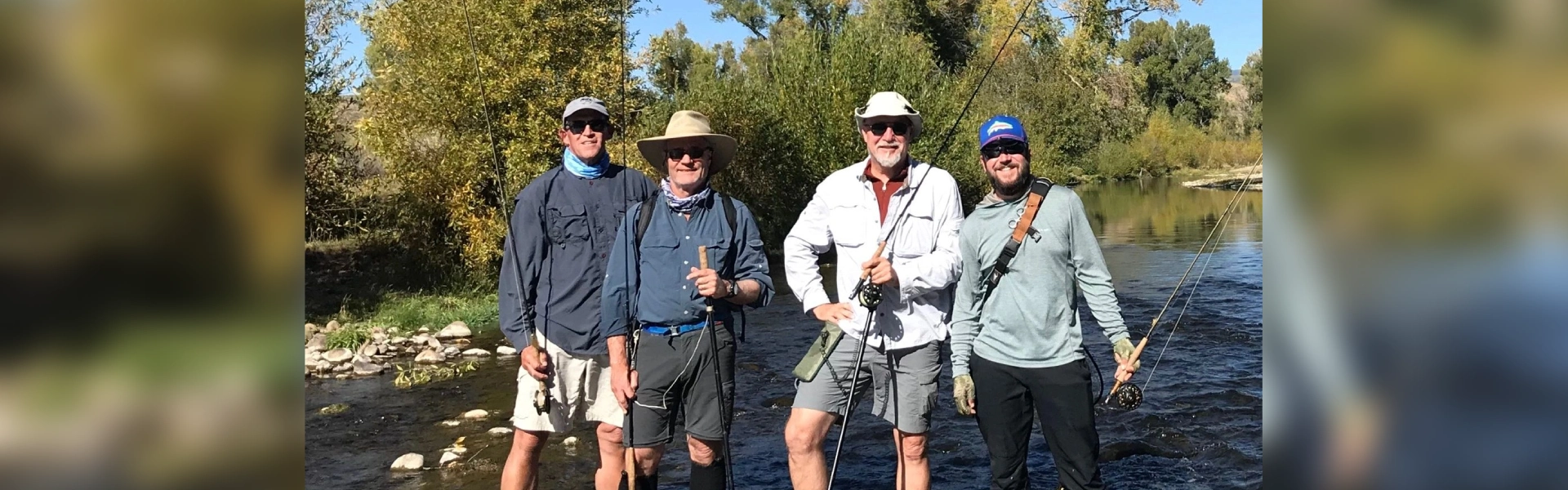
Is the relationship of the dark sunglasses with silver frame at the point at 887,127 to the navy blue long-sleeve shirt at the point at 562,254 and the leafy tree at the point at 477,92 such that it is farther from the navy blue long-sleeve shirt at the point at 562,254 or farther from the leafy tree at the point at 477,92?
the leafy tree at the point at 477,92

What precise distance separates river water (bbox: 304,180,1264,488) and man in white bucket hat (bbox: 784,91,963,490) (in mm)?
3339

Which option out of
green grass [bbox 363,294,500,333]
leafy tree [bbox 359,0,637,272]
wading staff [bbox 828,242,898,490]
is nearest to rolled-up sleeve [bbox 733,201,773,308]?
wading staff [bbox 828,242,898,490]

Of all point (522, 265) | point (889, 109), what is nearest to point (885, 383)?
point (889, 109)

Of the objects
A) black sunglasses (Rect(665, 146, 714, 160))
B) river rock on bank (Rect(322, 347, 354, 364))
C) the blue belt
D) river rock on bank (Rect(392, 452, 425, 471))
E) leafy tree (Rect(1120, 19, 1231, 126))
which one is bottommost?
→ river rock on bank (Rect(392, 452, 425, 471))

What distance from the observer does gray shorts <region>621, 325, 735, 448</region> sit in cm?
464

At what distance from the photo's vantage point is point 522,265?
190 inches

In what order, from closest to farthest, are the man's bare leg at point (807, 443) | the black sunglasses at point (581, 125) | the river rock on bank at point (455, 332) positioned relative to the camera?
the man's bare leg at point (807, 443)
the black sunglasses at point (581, 125)
the river rock on bank at point (455, 332)

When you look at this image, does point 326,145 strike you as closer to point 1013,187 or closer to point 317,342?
point 317,342

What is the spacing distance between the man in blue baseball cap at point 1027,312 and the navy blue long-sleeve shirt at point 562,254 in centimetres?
163

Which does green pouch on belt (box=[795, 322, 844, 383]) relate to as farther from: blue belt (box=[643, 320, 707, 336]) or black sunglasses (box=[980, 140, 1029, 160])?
black sunglasses (box=[980, 140, 1029, 160])

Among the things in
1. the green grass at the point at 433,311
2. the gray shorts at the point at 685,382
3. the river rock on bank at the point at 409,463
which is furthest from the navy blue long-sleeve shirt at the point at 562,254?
the green grass at the point at 433,311

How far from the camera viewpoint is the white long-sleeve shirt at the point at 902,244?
4.36 metres
